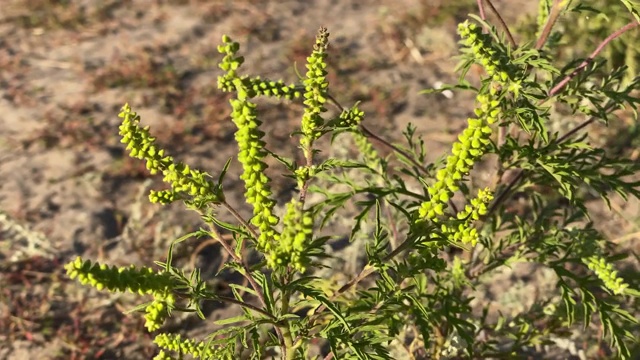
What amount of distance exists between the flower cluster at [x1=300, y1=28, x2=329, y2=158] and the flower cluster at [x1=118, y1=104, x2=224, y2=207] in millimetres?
401

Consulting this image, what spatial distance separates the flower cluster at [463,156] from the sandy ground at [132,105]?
2774mm

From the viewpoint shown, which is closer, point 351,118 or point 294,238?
point 294,238

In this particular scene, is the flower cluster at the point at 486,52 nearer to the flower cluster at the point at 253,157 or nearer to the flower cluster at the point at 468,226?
the flower cluster at the point at 468,226

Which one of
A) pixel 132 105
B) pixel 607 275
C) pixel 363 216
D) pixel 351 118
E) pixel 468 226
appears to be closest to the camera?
pixel 468 226

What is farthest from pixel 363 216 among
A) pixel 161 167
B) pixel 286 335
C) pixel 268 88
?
pixel 161 167

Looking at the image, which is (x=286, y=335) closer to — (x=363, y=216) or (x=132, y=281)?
(x=363, y=216)

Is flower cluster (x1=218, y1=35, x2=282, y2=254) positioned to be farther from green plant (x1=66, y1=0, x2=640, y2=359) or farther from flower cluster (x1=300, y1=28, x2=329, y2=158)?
flower cluster (x1=300, y1=28, x2=329, y2=158)

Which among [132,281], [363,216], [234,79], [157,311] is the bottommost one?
[363,216]

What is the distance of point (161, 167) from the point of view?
6.59 feet

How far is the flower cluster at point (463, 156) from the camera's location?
1.77 m

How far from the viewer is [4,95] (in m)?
6.02

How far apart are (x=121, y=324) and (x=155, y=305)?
8.55 ft

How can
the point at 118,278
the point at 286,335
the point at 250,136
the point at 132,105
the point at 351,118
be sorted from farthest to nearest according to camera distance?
the point at 132,105, the point at 286,335, the point at 351,118, the point at 250,136, the point at 118,278

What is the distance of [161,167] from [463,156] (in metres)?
1.05
